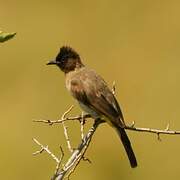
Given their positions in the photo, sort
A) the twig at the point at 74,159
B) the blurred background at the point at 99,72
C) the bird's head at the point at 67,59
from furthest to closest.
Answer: the blurred background at the point at 99,72 → the bird's head at the point at 67,59 → the twig at the point at 74,159

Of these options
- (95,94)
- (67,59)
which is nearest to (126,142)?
(95,94)

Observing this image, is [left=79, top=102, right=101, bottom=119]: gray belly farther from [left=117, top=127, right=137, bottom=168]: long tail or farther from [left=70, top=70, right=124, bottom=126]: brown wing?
[left=117, top=127, right=137, bottom=168]: long tail

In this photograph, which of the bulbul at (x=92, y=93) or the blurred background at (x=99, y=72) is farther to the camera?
the blurred background at (x=99, y=72)

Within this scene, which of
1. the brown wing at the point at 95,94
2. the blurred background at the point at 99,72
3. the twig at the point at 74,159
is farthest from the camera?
the blurred background at the point at 99,72

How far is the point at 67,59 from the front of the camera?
347 inches

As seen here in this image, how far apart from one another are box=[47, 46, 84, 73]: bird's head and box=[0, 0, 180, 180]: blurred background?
2493mm

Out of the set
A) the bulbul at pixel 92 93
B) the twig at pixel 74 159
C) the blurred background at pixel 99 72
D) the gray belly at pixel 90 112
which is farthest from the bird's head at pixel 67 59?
the blurred background at pixel 99 72

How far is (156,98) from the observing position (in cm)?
1348

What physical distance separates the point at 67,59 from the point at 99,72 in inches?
205

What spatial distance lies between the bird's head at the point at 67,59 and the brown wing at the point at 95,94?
0.51ft

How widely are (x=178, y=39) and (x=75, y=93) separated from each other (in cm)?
699

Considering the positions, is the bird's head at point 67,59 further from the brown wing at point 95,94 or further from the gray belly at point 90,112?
the gray belly at point 90,112

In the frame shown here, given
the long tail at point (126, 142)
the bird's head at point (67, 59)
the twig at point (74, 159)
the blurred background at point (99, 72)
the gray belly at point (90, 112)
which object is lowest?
the twig at point (74, 159)

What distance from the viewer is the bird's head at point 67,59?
871 cm
